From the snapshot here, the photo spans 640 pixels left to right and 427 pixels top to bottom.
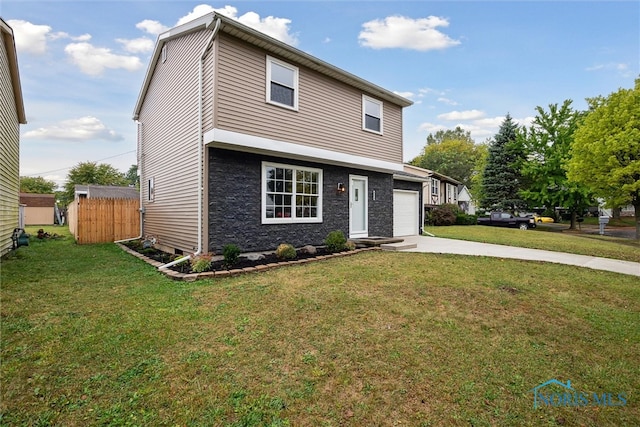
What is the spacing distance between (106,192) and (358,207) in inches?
974

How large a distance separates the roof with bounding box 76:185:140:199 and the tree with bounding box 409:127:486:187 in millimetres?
42759

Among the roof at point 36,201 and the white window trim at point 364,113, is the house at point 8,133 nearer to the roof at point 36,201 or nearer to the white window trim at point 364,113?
the white window trim at point 364,113

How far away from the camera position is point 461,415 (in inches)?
93.0

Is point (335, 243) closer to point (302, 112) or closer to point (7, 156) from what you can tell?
point (302, 112)

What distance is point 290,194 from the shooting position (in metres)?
8.95

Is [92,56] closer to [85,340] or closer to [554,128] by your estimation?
[85,340]

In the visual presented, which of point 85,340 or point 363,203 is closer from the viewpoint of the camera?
point 85,340

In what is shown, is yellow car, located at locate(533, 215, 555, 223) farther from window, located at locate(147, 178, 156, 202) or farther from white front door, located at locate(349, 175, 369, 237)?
window, located at locate(147, 178, 156, 202)

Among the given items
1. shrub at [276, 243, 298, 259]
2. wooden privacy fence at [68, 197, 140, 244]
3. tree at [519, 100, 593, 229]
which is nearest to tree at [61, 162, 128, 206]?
wooden privacy fence at [68, 197, 140, 244]

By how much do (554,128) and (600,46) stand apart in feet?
47.1

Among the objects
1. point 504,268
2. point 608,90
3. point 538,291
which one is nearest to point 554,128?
point 608,90

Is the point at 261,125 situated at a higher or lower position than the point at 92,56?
lower

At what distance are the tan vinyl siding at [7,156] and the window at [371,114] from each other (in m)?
10.1

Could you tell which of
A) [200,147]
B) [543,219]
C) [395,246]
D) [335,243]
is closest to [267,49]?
[200,147]
